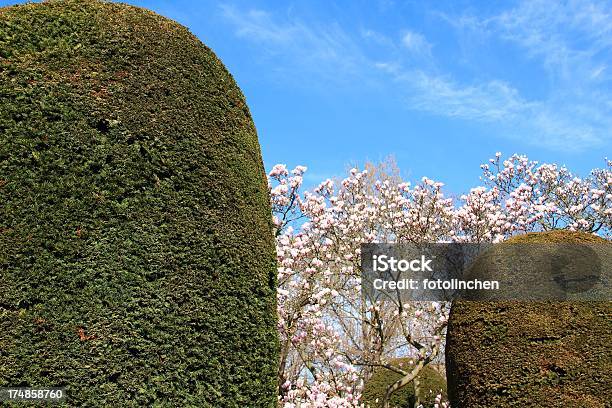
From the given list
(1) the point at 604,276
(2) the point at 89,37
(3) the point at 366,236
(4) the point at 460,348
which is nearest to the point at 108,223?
(2) the point at 89,37

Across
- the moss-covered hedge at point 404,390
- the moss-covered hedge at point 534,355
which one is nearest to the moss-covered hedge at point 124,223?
the moss-covered hedge at point 534,355

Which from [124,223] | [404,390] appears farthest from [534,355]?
[404,390]

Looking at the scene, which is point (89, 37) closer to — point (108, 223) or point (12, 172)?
point (12, 172)

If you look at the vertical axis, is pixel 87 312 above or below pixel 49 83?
below

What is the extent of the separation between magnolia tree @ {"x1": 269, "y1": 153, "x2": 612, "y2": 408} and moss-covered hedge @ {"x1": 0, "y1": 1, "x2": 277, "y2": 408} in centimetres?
292

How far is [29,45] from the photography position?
4406mm

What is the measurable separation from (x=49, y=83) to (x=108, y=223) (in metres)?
1.19

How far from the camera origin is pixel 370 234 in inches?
418

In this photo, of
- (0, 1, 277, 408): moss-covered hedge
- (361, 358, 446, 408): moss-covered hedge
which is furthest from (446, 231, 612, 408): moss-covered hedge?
(361, 358, 446, 408): moss-covered hedge

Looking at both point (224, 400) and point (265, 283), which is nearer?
point (224, 400)

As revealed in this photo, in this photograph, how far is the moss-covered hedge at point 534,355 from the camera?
5398 millimetres

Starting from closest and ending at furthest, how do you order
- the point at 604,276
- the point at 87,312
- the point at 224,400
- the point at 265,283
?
the point at 87,312
the point at 224,400
the point at 265,283
the point at 604,276

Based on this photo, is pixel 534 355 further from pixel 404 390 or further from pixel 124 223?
pixel 404 390

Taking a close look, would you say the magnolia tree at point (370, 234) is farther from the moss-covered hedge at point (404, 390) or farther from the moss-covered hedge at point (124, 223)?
the moss-covered hedge at point (124, 223)
